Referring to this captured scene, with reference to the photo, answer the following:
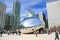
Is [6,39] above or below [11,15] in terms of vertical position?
below

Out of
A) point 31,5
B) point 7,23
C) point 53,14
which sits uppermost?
point 31,5

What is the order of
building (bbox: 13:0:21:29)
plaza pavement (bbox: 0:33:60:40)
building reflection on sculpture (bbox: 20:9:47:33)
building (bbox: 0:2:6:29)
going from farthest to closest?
1. building (bbox: 0:2:6:29)
2. building (bbox: 13:0:21:29)
3. building reflection on sculpture (bbox: 20:9:47:33)
4. plaza pavement (bbox: 0:33:60:40)

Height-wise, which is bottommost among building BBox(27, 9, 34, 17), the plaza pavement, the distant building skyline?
the plaza pavement

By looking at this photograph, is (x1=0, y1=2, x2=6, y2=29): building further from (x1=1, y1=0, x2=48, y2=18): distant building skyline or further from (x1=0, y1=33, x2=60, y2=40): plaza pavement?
(x1=0, y1=33, x2=60, y2=40): plaza pavement

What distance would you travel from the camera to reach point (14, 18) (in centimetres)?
443

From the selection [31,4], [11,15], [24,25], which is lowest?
[24,25]

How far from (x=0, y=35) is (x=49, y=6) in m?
1.53

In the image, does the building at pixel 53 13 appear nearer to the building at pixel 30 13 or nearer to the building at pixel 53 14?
the building at pixel 53 14

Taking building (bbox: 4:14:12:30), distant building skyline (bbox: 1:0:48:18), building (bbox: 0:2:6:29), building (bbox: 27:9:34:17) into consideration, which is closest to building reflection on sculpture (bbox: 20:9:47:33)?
building (bbox: 27:9:34:17)

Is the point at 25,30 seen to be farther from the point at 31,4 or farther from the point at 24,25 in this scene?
the point at 31,4

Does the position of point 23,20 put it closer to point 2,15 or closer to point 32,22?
point 32,22

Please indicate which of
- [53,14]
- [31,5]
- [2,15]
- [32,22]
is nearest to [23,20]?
[32,22]

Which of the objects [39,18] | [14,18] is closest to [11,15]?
[14,18]

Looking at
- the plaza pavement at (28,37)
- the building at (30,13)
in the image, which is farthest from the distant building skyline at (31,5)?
the plaza pavement at (28,37)
